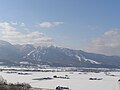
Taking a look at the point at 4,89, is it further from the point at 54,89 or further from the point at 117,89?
the point at 117,89

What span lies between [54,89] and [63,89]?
242cm

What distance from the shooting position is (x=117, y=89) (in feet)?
163

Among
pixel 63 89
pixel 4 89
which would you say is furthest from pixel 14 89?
pixel 63 89

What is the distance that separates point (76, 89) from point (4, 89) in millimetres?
13578

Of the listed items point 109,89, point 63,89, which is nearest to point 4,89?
point 63,89

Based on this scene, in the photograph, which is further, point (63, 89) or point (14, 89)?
point (63, 89)

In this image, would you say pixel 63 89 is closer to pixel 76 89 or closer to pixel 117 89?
pixel 76 89

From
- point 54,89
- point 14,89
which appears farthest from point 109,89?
point 14,89

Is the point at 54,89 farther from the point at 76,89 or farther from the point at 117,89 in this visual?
the point at 117,89

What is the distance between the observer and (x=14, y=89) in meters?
41.0

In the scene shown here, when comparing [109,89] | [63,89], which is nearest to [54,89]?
[63,89]

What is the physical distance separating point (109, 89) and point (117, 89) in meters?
1.66

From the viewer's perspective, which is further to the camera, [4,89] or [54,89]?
[54,89]

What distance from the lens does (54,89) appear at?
49.7 m
